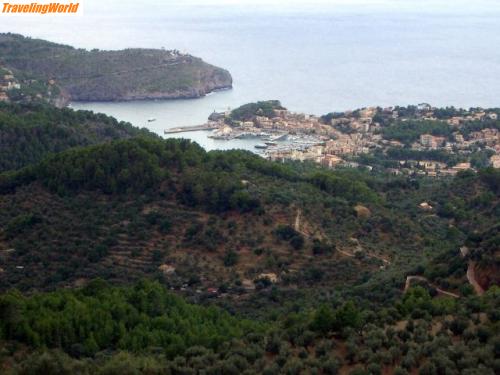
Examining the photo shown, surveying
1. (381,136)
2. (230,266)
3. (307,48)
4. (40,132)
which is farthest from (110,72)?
(230,266)

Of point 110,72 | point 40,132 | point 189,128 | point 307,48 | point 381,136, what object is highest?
point 307,48

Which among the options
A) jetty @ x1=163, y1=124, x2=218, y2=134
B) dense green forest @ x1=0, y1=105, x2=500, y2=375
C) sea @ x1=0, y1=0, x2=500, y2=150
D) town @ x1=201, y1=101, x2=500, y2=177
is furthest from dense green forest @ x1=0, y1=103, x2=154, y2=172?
jetty @ x1=163, y1=124, x2=218, y2=134

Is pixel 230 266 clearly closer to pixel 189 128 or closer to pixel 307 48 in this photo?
pixel 189 128

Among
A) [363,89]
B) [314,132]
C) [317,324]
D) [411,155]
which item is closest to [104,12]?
[363,89]

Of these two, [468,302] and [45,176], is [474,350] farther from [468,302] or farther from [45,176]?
[45,176]

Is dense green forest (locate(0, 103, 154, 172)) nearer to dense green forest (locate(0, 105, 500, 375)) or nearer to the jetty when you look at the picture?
dense green forest (locate(0, 105, 500, 375))

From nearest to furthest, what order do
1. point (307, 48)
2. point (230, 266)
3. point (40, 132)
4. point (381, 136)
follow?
point (230, 266)
point (40, 132)
point (381, 136)
point (307, 48)

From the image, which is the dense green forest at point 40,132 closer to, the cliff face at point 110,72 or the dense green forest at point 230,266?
the dense green forest at point 230,266
